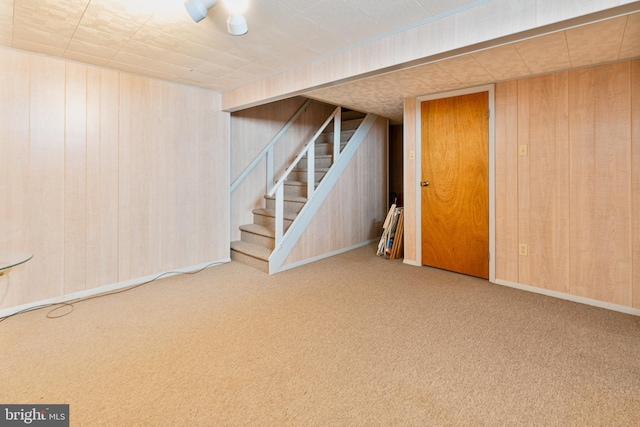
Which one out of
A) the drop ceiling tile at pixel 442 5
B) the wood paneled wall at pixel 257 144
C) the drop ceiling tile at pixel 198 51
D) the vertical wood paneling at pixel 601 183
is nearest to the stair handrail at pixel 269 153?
the wood paneled wall at pixel 257 144

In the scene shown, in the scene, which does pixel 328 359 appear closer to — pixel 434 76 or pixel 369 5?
pixel 369 5

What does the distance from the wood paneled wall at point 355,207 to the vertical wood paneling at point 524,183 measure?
207 cm

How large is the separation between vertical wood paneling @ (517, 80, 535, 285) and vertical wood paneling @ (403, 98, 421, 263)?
104cm

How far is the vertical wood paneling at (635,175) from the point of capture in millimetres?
2348

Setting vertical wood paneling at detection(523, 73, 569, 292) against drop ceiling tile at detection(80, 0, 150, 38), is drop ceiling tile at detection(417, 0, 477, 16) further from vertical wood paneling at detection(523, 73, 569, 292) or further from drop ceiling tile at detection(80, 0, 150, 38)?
drop ceiling tile at detection(80, 0, 150, 38)

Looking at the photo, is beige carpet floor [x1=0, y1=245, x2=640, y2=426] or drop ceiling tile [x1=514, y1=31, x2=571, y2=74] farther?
drop ceiling tile [x1=514, y1=31, x2=571, y2=74]

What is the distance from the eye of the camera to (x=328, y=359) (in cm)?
183

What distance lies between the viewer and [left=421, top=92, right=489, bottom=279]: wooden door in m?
3.19

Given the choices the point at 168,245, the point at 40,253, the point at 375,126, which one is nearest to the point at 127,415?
the point at 40,253

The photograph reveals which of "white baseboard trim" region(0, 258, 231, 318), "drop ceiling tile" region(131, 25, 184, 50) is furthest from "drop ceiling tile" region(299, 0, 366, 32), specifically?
"white baseboard trim" region(0, 258, 231, 318)

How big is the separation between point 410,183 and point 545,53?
179 cm

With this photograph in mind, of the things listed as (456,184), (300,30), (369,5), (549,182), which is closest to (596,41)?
(549,182)

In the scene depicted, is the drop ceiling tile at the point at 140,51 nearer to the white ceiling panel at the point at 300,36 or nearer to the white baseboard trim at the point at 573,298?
the white ceiling panel at the point at 300,36

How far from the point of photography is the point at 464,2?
1826 millimetres
